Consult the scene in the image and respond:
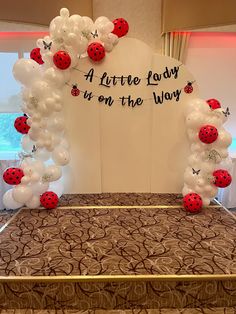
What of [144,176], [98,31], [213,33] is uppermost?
[213,33]

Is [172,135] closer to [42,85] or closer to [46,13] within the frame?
[42,85]

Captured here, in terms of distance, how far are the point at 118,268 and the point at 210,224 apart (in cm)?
84

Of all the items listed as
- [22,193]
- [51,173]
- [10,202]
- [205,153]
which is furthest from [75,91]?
[205,153]

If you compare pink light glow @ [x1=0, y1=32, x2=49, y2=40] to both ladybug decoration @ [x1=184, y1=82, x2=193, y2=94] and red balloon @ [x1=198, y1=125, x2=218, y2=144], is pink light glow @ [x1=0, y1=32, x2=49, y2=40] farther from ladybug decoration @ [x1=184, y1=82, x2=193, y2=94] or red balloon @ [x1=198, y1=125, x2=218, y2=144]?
red balloon @ [x1=198, y1=125, x2=218, y2=144]

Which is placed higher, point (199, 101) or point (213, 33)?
point (213, 33)

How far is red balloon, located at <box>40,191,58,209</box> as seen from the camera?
2.21 m

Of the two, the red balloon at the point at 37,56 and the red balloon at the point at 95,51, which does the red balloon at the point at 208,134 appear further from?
the red balloon at the point at 37,56

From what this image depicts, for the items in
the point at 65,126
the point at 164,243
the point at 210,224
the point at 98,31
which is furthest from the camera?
the point at 65,126

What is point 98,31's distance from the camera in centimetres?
217

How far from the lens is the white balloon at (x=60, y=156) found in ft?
7.38

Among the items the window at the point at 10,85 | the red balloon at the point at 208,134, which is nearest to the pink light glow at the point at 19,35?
the window at the point at 10,85

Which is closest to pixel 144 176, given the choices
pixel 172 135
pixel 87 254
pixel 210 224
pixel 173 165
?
pixel 173 165

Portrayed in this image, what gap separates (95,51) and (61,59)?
0.90 ft

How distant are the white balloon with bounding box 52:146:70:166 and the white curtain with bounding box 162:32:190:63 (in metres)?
1.77
